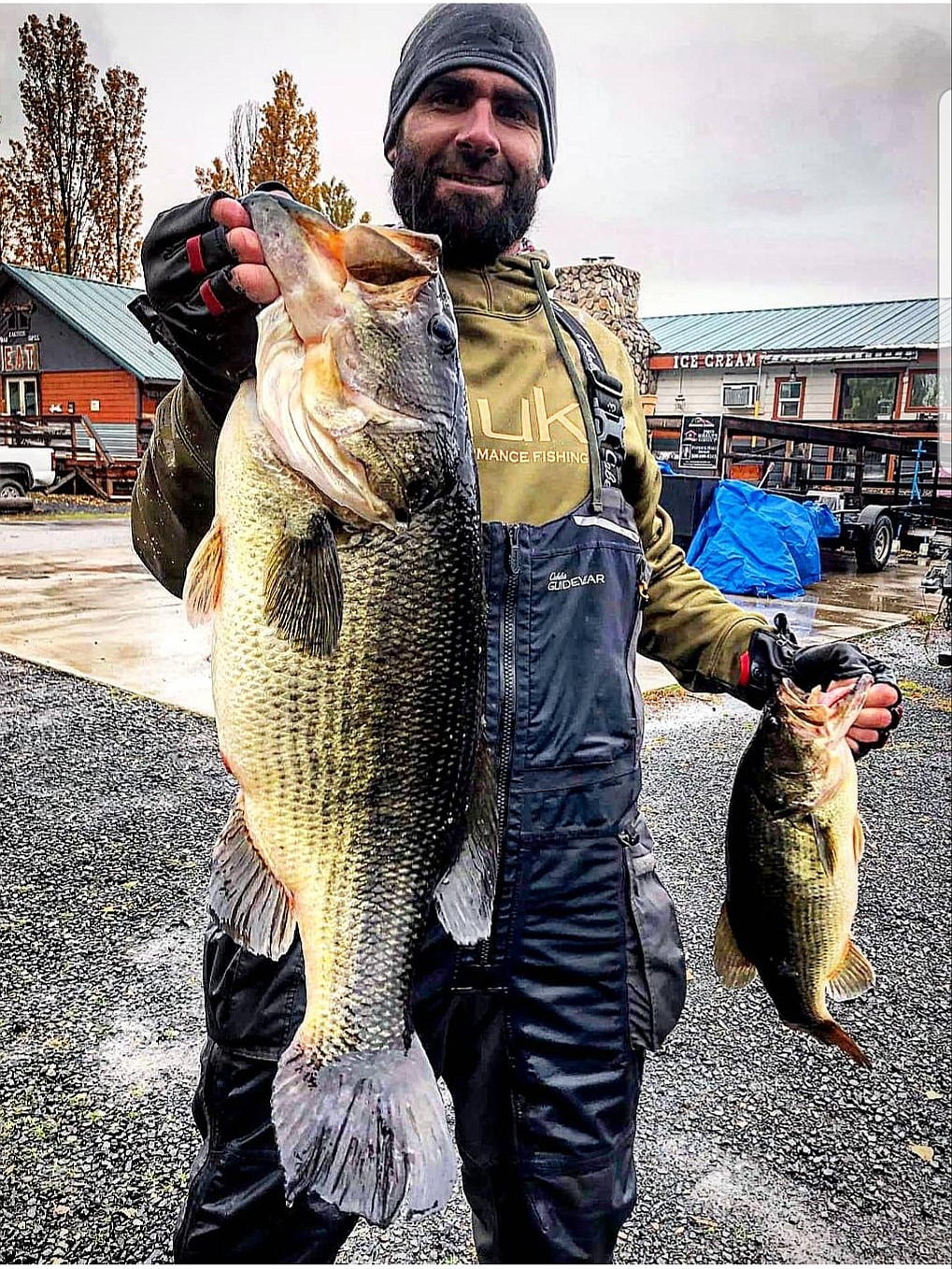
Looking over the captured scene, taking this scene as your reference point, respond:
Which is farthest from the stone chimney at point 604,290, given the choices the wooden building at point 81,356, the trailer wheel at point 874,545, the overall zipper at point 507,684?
the wooden building at point 81,356

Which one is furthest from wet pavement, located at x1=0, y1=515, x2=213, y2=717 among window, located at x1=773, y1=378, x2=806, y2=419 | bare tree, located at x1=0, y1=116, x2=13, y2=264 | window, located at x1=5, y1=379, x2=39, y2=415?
window, located at x1=773, y1=378, x2=806, y2=419

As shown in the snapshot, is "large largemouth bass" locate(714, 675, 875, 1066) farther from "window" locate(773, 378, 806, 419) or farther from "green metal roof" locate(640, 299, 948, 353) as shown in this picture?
"window" locate(773, 378, 806, 419)

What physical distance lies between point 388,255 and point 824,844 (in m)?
1.54

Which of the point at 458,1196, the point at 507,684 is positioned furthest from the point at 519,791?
the point at 458,1196

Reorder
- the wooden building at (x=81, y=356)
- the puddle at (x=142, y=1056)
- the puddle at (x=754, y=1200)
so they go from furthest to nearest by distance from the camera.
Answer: the wooden building at (x=81, y=356)
the puddle at (x=142, y=1056)
the puddle at (x=754, y=1200)

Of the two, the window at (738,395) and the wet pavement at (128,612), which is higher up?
the window at (738,395)

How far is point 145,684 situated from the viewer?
7.00 m

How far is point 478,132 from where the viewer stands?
1845mm

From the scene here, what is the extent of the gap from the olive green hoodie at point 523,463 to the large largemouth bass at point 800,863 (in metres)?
0.19

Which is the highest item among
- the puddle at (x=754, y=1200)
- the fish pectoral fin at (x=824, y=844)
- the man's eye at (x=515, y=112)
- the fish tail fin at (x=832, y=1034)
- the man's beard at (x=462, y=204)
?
the man's eye at (x=515, y=112)

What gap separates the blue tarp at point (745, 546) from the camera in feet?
37.6

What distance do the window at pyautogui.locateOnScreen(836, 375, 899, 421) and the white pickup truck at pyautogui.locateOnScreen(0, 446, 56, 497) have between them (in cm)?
1945

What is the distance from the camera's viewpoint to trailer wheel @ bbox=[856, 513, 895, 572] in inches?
551

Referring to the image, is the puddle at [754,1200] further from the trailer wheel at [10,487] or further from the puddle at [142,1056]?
the trailer wheel at [10,487]
